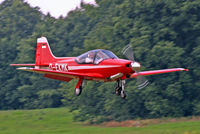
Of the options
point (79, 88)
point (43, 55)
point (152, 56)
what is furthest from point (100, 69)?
point (152, 56)

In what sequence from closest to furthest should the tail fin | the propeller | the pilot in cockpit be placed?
the propeller
the pilot in cockpit
the tail fin

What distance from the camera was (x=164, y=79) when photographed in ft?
130

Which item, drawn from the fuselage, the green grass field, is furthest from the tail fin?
the green grass field

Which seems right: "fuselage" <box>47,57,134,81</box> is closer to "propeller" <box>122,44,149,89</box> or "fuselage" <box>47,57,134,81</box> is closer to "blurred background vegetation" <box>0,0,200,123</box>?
"propeller" <box>122,44,149,89</box>

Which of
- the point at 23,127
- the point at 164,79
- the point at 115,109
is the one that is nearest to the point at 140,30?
the point at 164,79

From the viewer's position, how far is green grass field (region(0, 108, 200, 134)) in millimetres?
33906

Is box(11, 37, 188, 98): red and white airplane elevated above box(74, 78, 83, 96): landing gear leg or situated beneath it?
elevated above

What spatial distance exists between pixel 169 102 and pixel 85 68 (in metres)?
22.3

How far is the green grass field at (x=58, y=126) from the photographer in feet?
111

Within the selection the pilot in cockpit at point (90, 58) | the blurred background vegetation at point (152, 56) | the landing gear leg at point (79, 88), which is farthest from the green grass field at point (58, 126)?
the pilot in cockpit at point (90, 58)

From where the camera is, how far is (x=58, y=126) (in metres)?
40.2

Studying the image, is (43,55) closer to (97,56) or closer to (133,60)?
(97,56)

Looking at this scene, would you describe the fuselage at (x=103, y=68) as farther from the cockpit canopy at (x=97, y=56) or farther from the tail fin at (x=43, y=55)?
the tail fin at (x=43, y=55)

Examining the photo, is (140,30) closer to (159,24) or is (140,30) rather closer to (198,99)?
(159,24)
